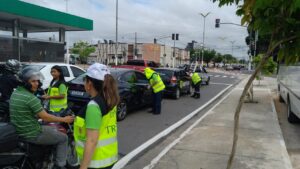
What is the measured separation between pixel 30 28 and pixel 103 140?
27580 mm

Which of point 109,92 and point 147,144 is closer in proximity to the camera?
point 109,92

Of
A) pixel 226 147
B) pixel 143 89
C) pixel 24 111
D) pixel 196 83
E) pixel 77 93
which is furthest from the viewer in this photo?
pixel 196 83

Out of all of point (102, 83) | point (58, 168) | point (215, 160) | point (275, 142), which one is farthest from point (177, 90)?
point (102, 83)

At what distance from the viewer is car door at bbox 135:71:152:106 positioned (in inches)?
444

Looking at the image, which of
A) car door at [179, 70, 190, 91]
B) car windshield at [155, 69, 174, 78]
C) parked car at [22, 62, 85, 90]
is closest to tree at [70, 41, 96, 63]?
car door at [179, 70, 190, 91]

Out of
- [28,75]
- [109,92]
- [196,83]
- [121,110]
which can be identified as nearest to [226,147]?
[121,110]

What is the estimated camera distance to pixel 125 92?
10.2 meters

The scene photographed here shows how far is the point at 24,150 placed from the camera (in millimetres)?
3951

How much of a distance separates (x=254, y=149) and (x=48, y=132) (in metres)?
4.61

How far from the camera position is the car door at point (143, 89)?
1129 centimetres

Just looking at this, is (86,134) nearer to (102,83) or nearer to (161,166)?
(102,83)

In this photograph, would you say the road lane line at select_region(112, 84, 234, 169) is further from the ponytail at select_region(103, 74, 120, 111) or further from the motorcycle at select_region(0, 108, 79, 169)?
the ponytail at select_region(103, 74, 120, 111)

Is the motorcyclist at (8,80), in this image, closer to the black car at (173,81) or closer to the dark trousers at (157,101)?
the dark trousers at (157,101)

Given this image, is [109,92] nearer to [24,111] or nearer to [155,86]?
[24,111]
